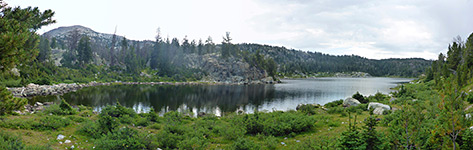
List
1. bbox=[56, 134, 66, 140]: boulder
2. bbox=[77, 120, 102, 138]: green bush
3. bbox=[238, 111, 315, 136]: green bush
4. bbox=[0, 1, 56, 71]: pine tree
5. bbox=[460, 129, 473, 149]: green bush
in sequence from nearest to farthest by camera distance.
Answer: bbox=[460, 129, 473, 149]: green bush → bbox=[0, 1, 56, 71]: pine tree → bbox=[56, 134, 66, 140]: boulder → bbox=[77, 120, 102, 138]: green bush → bbox=[238, 111, 315, 136]: green bush

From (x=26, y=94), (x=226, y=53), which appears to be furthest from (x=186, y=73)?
(x=26, y=94)

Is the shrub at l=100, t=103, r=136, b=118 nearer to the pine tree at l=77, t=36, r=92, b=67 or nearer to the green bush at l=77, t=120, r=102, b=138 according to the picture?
the green bush at l=77, t=120, r=102, b=138

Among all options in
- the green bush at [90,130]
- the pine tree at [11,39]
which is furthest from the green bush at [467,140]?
the pine tree at [11,39]

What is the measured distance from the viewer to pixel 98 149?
31.4 ft

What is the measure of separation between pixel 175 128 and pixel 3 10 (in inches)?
473

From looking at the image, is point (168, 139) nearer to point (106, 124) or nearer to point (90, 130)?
point (106, 124)

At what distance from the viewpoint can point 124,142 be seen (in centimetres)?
951

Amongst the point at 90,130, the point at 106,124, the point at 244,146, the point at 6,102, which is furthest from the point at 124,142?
the point at 6,102

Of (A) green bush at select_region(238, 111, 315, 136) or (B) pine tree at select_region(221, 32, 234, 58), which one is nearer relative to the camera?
(A) green bush at select_region(238, 111, 315, 136)

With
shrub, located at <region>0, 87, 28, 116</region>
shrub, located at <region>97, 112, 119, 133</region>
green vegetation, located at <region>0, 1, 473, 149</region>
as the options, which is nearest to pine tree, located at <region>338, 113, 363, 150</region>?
green vegetation, located at <region>0, 1, 473, 149</region>

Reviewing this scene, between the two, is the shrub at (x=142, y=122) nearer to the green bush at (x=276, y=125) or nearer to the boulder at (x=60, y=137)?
the boulder at (x=60, y=137)

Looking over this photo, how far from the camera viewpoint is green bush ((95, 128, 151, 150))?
938 cm

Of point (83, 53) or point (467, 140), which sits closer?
point (467, 140)

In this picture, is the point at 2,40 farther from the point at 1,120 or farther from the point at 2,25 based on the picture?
the point at 1,120
